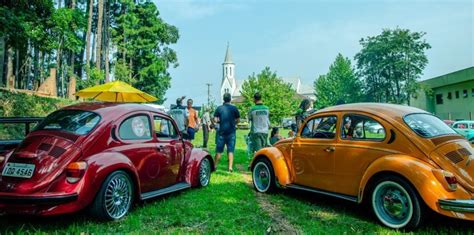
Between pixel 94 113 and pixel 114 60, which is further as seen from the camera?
pixel 114 60

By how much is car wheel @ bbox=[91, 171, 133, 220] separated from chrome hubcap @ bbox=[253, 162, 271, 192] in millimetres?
2578

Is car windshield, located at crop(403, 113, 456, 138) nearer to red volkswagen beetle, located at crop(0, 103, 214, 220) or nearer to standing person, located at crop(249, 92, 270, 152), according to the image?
red volkswagen beetle, located at crop(0, 103, 214, 220)

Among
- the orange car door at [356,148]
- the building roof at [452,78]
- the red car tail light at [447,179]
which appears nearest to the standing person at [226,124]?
the orange car door at [356,148]

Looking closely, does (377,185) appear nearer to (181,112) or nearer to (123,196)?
(123,196)

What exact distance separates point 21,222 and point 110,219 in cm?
114

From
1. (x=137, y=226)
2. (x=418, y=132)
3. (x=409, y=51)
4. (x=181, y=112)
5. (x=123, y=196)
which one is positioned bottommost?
(x=137, y=226)

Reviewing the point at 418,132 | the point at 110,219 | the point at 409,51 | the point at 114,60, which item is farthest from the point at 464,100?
the point at 110,219

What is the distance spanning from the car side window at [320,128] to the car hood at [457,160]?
155cm

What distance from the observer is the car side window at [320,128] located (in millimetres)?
5582

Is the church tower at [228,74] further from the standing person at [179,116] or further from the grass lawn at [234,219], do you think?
the grass lawn at [234,219]

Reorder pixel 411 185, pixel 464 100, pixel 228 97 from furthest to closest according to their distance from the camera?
pixel 464 100
pixel 228 97
pixel 411 185

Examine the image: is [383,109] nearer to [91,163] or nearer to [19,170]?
[91,163]

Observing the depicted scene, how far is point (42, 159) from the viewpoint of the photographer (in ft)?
13.7

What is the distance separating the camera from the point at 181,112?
11703 mm
